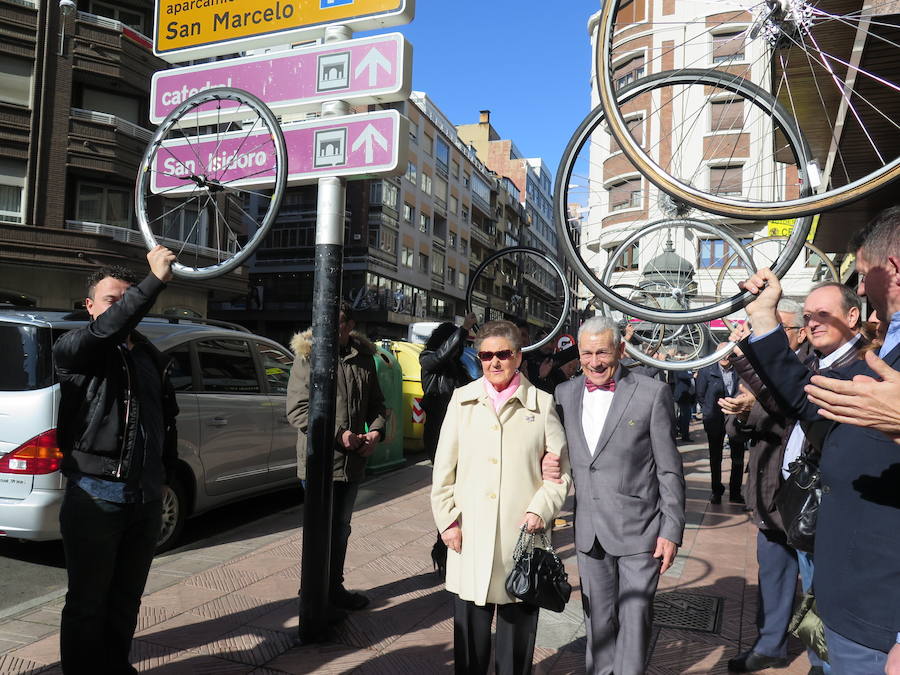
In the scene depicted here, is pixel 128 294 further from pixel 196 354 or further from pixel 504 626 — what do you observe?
pixel 196 354

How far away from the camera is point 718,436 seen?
340 inches

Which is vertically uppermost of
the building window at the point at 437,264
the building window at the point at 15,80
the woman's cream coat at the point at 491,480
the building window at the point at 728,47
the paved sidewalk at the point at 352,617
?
the building window at the point at 15,80

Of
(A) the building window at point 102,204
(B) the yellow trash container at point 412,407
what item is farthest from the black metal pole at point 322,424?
(A) the building window at point 102,204

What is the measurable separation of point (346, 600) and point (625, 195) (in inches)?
132

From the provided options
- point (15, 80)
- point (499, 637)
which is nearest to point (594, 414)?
point (499, 637)

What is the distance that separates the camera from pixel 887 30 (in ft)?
14.1

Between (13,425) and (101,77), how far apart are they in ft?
75.5

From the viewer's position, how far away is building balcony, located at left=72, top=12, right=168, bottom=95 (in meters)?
23.0

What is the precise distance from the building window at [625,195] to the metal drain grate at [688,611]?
2.72m

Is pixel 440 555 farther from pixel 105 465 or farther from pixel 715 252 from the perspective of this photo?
pixel 715 252

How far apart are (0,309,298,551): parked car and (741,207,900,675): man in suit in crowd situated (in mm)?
3362

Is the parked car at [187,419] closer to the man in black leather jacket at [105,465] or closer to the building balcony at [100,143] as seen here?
the man in black leather jacket at [105,465]

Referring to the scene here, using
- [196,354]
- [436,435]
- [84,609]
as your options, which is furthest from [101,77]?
[84,609]

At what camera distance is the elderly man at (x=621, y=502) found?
3.22m
